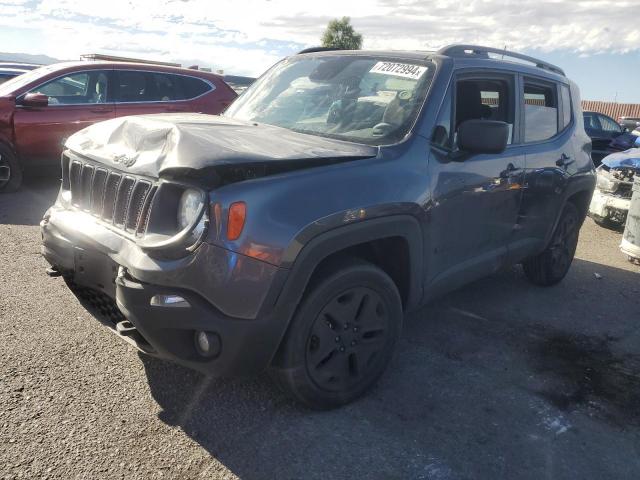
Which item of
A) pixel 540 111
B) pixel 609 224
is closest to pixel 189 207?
pixel 540 111

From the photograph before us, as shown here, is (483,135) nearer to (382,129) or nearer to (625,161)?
(382,129)

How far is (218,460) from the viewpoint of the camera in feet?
8.80

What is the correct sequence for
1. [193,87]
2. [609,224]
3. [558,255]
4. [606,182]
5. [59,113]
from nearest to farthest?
1. [558,255]
2. [59,113]
3. [606,182]
4. [609,224]
5. [193,87]

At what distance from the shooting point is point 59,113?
7727 millimetres

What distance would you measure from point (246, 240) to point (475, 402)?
171 centimetres

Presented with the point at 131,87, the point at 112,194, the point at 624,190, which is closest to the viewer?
the point at 112,194

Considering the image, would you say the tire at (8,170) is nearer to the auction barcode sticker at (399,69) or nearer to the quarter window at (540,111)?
the auction barcode sticker at (399,69)

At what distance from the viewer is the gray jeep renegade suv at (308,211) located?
2.53m

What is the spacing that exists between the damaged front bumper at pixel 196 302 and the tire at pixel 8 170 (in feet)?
18.1

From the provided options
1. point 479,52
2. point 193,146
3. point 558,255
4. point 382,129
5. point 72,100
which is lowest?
point 558,255

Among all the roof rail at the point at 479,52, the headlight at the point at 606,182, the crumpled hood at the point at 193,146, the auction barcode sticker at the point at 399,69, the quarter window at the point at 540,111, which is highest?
the roof rail at the point at 479,52

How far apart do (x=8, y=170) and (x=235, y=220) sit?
618cm

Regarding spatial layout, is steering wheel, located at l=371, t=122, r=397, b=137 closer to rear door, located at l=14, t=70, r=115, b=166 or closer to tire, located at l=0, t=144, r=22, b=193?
rear door, located at l=14, t=70, r=115, b=166

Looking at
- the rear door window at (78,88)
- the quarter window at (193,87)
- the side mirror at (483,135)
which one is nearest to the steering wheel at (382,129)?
the side mirror at (483,135)
